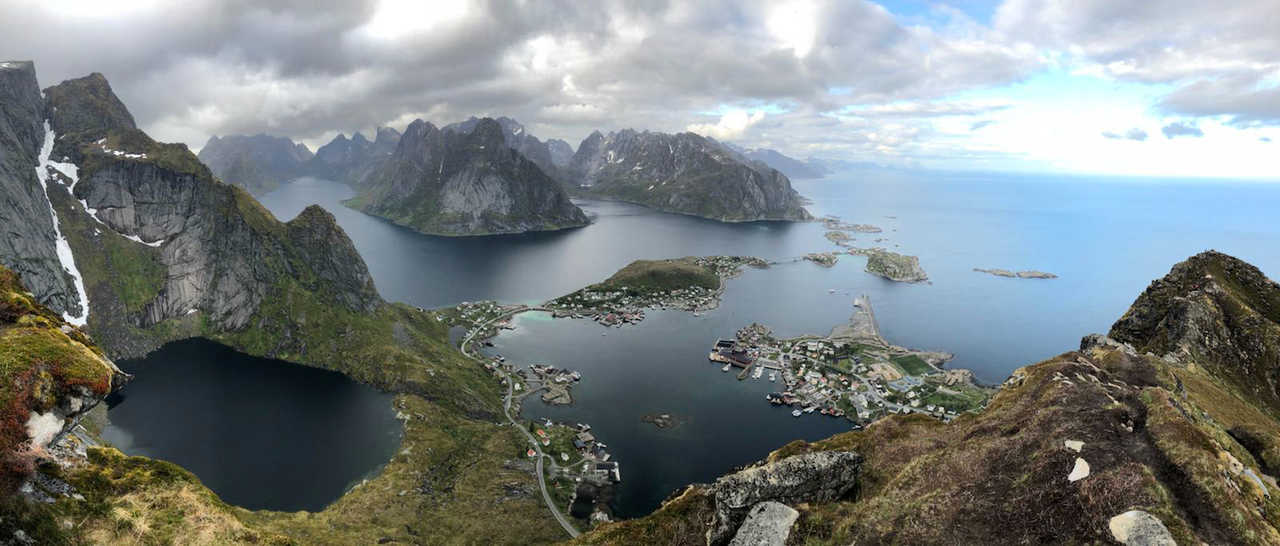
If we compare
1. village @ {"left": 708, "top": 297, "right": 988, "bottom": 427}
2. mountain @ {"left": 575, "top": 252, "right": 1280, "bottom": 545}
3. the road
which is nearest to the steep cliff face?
the road

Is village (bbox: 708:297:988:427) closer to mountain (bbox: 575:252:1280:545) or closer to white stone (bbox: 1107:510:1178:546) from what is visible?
mountain (bbox: 575:252:1280:545)

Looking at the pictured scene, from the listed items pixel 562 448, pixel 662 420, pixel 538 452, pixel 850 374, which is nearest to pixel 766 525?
pixel 562 448

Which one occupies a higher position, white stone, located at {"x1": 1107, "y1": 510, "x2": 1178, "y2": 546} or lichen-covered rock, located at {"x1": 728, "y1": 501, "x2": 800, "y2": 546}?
white stone, located at {"x1": 1107, "y1": 510, "x2": 1178, "y2": 546}

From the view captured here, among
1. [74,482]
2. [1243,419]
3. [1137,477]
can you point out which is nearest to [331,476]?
[74,482]

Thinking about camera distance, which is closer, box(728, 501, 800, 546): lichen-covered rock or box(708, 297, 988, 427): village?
box(728, 501, 800, 546): lichen-covered rock

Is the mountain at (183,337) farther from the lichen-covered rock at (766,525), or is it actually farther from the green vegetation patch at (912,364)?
the green vegetation patch at (912,364)

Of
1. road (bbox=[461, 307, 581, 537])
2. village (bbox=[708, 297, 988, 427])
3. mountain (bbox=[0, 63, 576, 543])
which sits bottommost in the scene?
road (bbox=[461, 307, 581, 537])
